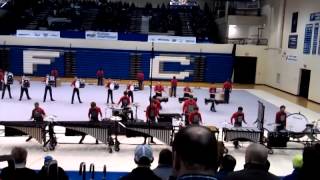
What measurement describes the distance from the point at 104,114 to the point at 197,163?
1958 cm

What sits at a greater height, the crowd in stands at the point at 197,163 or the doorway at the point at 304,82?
the crowd in stands at the point at 197,163

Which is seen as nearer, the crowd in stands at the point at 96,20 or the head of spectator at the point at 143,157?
the head of spectator at the point at 143,157

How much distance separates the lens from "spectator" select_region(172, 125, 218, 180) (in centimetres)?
238

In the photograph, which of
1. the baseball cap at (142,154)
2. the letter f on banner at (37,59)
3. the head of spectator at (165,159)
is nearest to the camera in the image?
the baseball cap at (142,154)

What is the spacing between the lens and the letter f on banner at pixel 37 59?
37.9 meters

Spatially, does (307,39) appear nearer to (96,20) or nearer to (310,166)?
(96,20)

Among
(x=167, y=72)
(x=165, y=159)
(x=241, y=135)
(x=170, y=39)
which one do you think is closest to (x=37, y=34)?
(x=170, y=39)

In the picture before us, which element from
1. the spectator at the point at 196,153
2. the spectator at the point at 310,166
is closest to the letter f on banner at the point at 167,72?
the spectator at the point at 310,166

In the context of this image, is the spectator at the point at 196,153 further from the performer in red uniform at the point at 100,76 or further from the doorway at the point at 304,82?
the performer in red uniform at the point at 100,76

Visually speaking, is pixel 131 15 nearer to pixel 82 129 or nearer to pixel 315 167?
pixel 82 129

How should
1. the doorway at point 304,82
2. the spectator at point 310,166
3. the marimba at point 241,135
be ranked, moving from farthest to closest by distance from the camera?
the doorway at point 304,82 < the marimba at point 241,135 < the spectator at point 310,166

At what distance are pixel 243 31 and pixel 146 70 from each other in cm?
1299

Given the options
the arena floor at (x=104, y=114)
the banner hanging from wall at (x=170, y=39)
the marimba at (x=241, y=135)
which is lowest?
the arena floor at (x=104, y=114)

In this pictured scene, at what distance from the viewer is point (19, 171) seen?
16.7 ft
